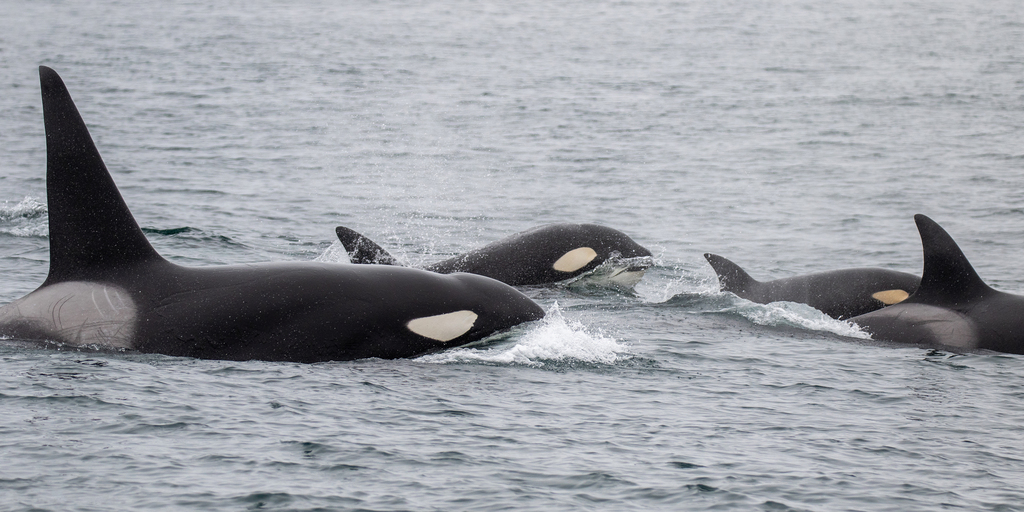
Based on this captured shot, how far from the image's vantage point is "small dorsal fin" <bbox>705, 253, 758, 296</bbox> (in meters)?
15.0

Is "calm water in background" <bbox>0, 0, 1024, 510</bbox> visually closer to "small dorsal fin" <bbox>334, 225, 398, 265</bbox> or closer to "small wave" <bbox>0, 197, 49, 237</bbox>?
"small wave" <bbox>0, 197, 49, 237</bbox>

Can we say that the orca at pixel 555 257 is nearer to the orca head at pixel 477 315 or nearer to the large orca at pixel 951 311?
the orca head at pixel 477 315

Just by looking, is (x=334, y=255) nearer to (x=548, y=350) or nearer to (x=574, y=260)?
(x=574, y=260)

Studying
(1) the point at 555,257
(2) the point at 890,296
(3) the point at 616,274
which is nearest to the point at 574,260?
(1) the point at 555,257

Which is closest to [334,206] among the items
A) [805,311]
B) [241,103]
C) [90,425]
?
[805,311]

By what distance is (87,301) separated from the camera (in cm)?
982

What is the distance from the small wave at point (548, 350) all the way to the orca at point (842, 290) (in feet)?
11.3

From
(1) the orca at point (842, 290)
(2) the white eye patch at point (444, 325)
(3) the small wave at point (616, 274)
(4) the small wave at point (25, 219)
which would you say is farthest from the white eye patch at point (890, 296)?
(4) the small wave at point (25, 219)

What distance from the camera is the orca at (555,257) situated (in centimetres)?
1552

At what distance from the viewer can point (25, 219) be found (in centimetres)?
1889

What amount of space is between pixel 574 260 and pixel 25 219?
9.51 meters

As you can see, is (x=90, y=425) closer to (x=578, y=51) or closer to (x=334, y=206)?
(x=334, y=206)

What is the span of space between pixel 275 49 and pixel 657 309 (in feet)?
182

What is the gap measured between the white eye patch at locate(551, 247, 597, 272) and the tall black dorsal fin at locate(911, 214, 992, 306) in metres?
4.79
